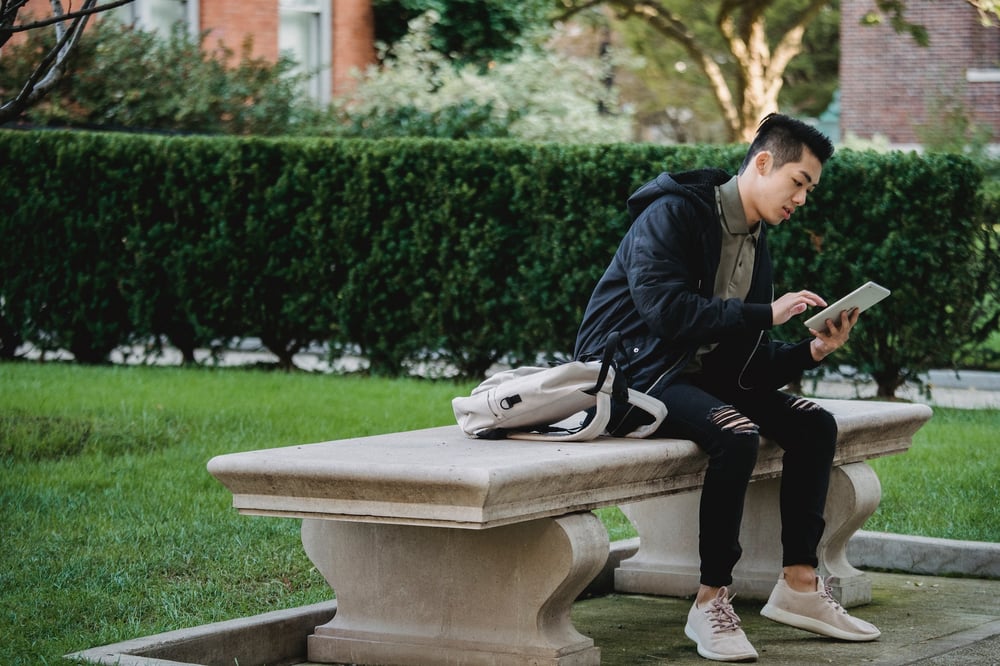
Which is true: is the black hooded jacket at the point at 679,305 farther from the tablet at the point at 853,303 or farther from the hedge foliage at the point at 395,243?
the hedge foliage at the point at 395,243

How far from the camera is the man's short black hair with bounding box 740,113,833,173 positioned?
17.1 feet

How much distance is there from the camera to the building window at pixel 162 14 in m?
20.0

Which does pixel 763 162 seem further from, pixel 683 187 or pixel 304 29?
pixel 304 29

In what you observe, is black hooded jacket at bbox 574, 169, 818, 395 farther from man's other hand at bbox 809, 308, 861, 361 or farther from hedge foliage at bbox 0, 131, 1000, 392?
hedge foliage at bbox 0, 131, 1000, 392

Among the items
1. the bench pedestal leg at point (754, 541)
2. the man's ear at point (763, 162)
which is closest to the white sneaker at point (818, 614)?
the bench pedestal leg at point (754, 541)

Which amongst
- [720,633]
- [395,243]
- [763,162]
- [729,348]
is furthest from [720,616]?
[395,243]

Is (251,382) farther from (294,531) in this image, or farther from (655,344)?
(655,344)

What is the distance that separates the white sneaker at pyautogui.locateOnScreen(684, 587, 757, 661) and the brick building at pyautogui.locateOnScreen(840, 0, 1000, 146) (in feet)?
73.4

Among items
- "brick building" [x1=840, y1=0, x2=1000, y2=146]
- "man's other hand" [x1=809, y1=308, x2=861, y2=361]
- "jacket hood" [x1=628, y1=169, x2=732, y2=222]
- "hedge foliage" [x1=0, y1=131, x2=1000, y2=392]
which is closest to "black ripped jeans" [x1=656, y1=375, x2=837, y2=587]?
"man's other hand" [x1=809, y1=308, x2=861, y2=361]

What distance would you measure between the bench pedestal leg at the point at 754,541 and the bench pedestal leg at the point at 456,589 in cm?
137

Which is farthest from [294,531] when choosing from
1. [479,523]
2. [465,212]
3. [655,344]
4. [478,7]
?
[478,7]

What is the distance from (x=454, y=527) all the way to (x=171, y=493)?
3377 millimetres

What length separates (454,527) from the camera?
14.1ft

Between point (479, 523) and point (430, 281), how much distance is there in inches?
355
